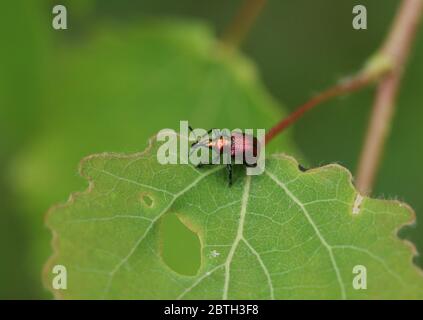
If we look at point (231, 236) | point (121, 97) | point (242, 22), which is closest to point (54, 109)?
point (121, 97)

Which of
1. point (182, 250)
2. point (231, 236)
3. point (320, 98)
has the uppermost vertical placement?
point (320, 98)

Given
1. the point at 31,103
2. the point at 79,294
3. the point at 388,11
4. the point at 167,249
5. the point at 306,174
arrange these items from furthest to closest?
the point at 388,11 < the point at 31,103 < the point at 167,249 < the point at 306,174 < the point at 79,294

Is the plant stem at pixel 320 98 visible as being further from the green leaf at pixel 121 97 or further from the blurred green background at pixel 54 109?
the green leaf at pixel 121 97

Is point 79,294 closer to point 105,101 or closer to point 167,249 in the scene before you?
point 167,249

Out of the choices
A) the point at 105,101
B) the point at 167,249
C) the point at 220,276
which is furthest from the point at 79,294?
the point at 105,101

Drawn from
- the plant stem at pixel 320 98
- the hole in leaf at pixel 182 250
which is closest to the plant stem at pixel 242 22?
the plant stem at pixel 320 98

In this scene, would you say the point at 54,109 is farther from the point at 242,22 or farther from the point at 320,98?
the point at 320,98

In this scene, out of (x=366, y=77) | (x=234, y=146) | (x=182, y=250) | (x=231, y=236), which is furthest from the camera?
(x=182, y=250)
